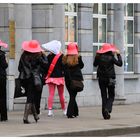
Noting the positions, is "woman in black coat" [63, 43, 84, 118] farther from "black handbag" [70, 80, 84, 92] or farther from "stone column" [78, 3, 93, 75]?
"stone column" [78, 3, 93, 75]

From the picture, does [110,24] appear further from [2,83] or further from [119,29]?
[2,83]

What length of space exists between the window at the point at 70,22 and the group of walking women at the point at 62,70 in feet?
10.9

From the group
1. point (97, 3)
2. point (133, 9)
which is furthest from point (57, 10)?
point (133, 9)

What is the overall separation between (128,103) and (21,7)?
16.5 ft

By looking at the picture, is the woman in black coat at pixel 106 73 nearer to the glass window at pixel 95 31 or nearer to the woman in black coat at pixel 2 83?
the woman in black coat at pixel 2 83

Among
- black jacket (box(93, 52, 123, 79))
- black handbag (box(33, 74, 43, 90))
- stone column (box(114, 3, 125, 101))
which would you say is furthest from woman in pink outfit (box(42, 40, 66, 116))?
stone column (box(114, 3, 125, 101))

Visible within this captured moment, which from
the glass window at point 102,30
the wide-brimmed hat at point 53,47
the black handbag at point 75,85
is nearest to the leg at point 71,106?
the black handbag at point 75,85

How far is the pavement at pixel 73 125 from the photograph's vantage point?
12.6 meters

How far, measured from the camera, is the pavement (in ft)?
41.2

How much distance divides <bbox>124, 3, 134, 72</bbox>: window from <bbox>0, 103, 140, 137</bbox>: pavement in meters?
4.20

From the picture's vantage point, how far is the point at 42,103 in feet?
60.3

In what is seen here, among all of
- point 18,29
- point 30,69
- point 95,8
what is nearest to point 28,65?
point 30,69

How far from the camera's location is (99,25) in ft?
67.4

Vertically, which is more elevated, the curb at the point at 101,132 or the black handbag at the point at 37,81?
the black handbag at the point at 37,81
